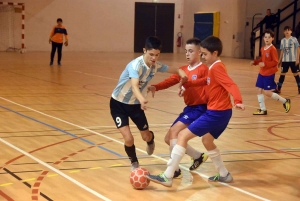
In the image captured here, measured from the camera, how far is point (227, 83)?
5246 mm

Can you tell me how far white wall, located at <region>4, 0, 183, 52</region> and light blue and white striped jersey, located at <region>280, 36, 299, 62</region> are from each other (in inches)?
670

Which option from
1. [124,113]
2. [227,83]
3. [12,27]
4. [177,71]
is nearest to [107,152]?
[124,113]

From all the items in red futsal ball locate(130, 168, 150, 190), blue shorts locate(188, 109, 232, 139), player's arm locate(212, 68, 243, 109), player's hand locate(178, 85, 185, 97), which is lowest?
red futsal ball locate(130, 168, 150, 190)

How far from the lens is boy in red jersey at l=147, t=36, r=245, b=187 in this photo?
17.1ft

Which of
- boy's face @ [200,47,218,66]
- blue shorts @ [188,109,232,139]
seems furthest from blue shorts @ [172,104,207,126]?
boy's face @ [200,47,218,66]

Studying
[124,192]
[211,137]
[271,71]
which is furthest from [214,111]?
[271,71]

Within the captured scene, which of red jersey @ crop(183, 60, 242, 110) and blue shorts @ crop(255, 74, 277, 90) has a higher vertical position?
red jersey @ crop(183, 60, 242, 110)

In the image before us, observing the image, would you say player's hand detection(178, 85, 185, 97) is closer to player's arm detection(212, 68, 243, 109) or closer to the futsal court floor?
player's arm detection(212, 68, 243, 109)

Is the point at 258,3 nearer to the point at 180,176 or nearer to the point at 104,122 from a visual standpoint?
the point at 104,122

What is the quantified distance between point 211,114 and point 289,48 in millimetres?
8984

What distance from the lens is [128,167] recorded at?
6.02 m

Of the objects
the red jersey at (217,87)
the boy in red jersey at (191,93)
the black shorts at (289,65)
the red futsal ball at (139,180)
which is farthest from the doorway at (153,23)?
the red futsal ball at (139,180)

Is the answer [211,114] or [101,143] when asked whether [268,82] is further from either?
[211,114]

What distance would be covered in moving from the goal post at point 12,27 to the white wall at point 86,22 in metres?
0.55
